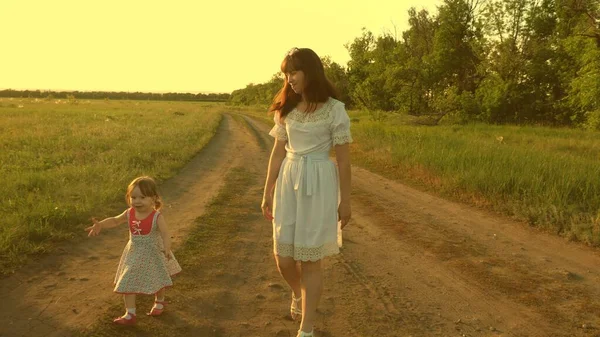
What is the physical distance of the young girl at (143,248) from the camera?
3941 mm

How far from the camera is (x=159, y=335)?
3.74 m

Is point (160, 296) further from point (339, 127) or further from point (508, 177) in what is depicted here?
point (508, 177)

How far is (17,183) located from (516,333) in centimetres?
817

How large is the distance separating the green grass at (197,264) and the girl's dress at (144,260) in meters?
0.28

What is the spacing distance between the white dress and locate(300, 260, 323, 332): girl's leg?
0.13m

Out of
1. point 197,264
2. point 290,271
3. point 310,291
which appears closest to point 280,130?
point 290,271

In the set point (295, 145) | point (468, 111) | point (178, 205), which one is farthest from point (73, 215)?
point (468, 111)

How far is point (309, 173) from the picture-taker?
346 centimetres

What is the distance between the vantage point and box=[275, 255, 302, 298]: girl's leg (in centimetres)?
372

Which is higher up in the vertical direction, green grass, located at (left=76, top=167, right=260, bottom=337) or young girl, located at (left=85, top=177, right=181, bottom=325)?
young girl, located at (left=85, top=177, right=181, bottom=325)

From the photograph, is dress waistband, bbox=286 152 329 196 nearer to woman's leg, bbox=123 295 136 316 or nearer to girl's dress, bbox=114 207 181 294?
girl's dress, bbox=114 207 181 294

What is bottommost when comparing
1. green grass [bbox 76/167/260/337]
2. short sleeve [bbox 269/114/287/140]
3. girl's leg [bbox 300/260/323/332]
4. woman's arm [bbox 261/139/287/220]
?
green grass [bbox 76/167/260/337]

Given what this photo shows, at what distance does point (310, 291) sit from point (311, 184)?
831 millimetres

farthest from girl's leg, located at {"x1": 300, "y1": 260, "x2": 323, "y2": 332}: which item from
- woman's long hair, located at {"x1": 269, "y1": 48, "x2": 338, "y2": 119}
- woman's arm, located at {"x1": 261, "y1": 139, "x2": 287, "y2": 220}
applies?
woman's long hair, located at {"x1": 269, "y1": 48, "x2": 338, "y2": 119}
